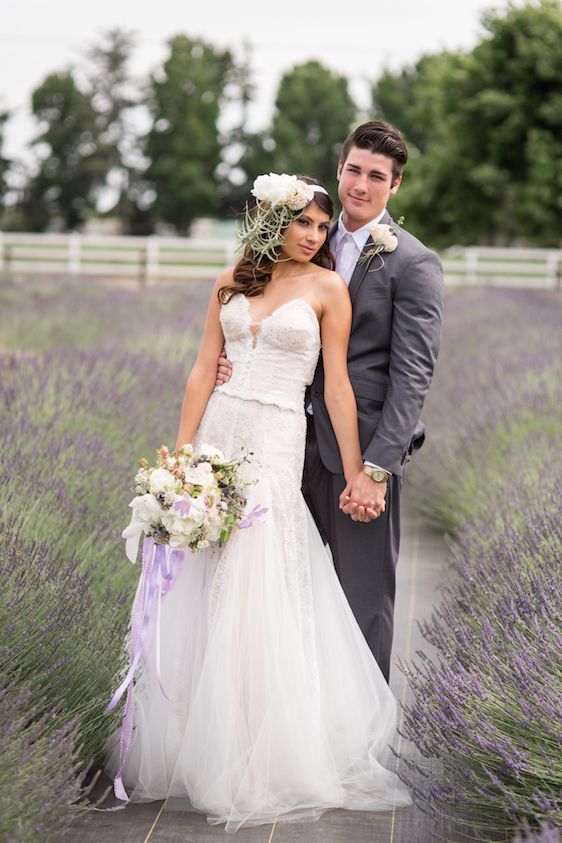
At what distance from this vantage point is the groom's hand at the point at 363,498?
421 centimetres

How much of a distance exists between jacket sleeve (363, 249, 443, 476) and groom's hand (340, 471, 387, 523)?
77 mm

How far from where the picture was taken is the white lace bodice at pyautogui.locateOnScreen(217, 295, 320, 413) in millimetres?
4180

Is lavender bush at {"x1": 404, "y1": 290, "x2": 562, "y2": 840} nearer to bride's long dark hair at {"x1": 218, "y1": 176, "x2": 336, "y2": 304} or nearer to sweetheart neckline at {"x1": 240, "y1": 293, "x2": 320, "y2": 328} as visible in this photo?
sweetheart neckline at {"x1": 240, "y1": 293, "x2": 320, "y2": 328}

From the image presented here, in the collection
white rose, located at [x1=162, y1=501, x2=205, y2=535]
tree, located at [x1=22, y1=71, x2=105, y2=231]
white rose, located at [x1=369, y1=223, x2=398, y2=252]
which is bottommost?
tree, located at [x1=22, y1=71, x2=105, y2=231]

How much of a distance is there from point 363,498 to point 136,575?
50.3 inches

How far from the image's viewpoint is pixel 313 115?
76.2m

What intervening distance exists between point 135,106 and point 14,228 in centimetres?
1336

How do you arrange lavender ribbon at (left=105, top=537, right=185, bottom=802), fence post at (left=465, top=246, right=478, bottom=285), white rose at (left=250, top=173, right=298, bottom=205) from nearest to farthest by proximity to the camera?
1. lavender ribbon at (left=105, top=537, right=185, bottom=802)
2. white rose at (left=250, top=173, right=298, bottom=205)
3. fence post at (left=465, top=246, right=478, bottom=285)

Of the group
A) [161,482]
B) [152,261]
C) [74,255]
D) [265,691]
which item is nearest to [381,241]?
[161,482]

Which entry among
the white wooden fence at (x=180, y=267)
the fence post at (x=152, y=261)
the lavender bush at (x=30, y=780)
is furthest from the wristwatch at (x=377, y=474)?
the fence post at (x=152, y=261)

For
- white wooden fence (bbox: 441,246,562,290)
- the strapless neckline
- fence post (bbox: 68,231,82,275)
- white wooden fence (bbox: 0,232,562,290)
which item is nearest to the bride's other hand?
the strapless neckline

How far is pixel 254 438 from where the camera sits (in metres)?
4.20

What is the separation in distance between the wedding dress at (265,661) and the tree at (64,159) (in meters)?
63.5

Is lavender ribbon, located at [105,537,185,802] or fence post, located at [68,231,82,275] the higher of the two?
lavender ribbon, located at [105,537,185,802]
